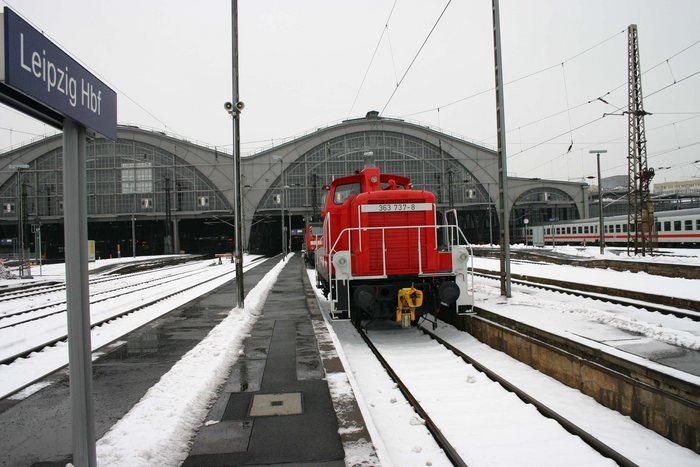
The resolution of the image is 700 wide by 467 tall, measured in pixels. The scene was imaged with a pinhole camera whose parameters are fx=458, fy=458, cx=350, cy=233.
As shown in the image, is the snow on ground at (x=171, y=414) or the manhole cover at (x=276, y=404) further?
the manhole cover at (x=276, y=404)

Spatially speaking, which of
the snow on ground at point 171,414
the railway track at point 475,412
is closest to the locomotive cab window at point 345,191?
the railway track at point 475,412

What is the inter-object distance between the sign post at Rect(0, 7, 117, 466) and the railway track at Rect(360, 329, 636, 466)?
3.00m

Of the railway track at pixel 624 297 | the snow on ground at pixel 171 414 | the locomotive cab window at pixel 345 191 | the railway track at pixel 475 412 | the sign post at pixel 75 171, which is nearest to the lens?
the sign post at pixel 75 171

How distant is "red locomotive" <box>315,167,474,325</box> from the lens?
8758 mm

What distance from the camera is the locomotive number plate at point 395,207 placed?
9.33 meters

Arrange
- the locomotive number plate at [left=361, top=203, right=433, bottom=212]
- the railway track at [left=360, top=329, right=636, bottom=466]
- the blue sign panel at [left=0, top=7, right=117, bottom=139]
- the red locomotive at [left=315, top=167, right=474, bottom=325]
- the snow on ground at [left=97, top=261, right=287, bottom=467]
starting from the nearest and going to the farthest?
1. the blue sign panel at [left=0, top=7, right=117, bottom=139]
2. the snow on ground at [left=97, top=261, right=287, bottom=467]
3. the railway track at [left=360, top=329, right=636, bottom=466]
4. the red locomotive at [left=315, top=167, right=474, bottom=325]
5. the locomotive number plate at [left=361, top=203, right=433, bottom=212]

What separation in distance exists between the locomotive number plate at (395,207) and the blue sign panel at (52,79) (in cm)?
647

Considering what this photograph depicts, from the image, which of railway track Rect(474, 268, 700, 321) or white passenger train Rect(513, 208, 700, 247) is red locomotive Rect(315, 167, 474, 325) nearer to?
railway track Rect(474, 268, 700, 321)

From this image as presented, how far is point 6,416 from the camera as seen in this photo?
480 centimetres

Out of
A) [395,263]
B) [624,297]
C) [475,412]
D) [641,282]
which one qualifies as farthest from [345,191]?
[641,282]

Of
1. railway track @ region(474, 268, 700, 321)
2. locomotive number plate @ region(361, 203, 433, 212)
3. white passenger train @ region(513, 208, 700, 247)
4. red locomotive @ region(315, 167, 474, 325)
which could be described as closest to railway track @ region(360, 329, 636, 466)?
red locomotive @ region(315, 167, 474, 325)

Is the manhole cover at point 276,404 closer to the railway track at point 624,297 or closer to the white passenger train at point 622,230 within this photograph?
the railway track at point 624,297

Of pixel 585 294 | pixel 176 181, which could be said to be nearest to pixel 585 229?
pixel 585 294

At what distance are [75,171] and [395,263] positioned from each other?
281 inches
